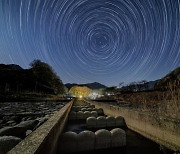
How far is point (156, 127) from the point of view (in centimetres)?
564

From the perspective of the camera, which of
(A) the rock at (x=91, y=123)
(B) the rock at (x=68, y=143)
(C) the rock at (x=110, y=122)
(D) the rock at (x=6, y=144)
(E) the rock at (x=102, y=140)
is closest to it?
(D) the rock at (x=6, y=144)

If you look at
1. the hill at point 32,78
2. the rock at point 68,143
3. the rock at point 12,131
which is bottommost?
the rock at point 68,143

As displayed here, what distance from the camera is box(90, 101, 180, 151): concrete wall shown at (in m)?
4.73

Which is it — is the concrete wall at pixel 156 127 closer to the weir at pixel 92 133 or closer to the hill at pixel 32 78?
the weir at pixel 92 133

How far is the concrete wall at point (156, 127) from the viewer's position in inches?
186

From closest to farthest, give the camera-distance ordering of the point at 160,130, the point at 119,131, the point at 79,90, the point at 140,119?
the point at 119,131 → the point at 160,130 → the point at 140,119 → the point at 79,90

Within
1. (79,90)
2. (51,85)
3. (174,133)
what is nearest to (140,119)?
(174,133)

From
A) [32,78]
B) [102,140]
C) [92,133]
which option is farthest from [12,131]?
[32,78]

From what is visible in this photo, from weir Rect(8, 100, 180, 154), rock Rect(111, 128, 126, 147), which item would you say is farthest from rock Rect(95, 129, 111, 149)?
rock Rect(111, 128, 126, 147)

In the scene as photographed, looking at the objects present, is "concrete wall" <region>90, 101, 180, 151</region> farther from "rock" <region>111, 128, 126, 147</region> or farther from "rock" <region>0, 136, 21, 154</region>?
"rock" <region>0, 136, 21, 154</region>

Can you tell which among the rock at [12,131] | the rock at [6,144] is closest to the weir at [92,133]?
the rock at [6,144]

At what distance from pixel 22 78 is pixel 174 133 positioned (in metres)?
70.4

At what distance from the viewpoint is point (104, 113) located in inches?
519

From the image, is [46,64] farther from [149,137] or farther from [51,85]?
[149,137]
